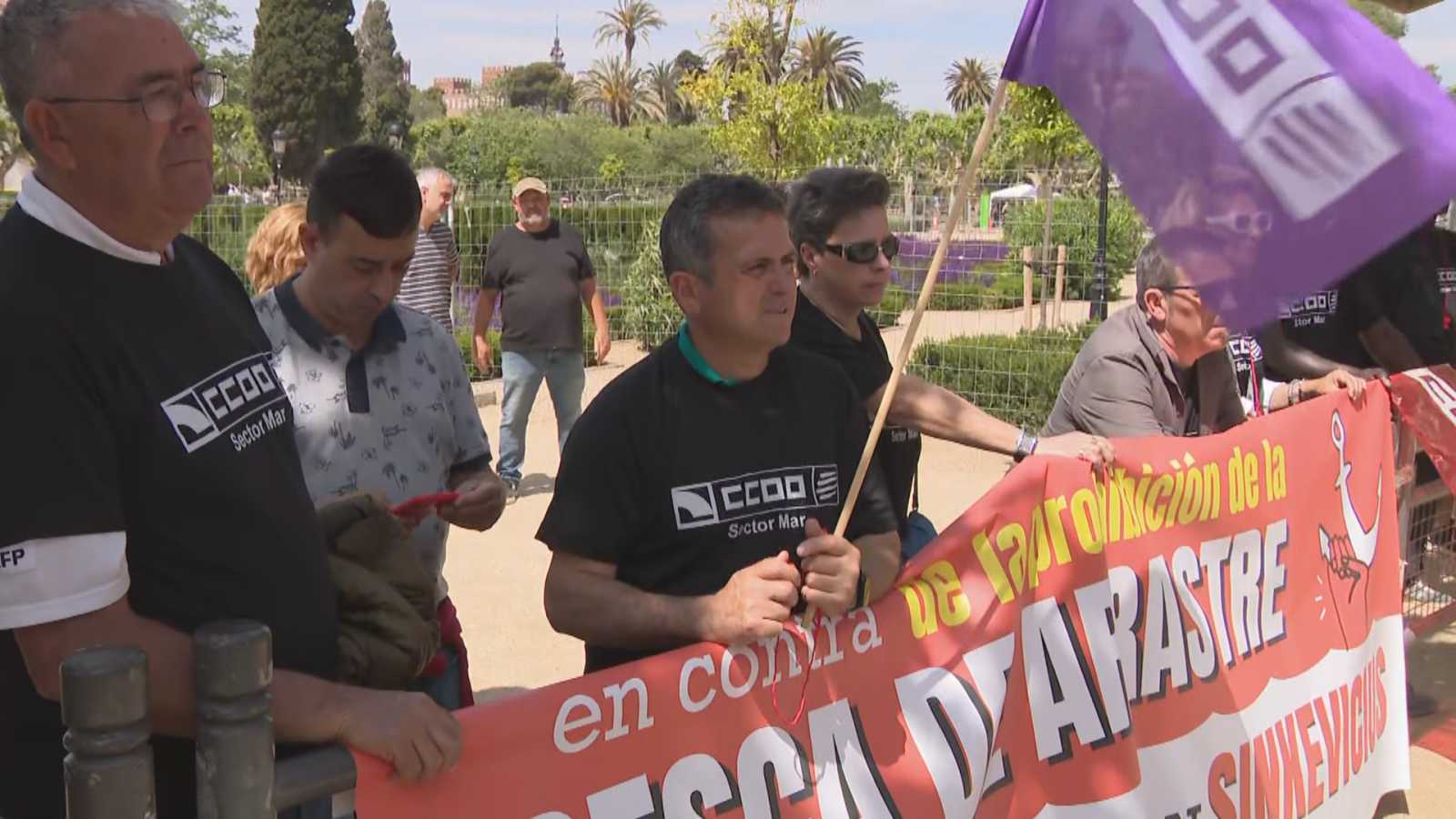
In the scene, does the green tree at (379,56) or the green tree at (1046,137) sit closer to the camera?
the green tree at (1046,137)

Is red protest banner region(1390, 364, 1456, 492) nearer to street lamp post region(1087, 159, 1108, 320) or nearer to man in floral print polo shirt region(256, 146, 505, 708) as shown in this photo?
man in floral print polo shirt region(256, 146, 505, 708)

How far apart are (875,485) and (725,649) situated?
2.05 feet

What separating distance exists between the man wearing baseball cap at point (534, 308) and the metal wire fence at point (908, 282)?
3022 millimetres

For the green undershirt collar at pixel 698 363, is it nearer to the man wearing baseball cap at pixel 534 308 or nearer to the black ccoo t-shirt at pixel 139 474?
the black ccoo t-shirt at pixel 139 474

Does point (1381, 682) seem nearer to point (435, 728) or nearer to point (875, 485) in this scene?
point (875, 485)

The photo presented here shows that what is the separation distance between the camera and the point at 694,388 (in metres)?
2.40

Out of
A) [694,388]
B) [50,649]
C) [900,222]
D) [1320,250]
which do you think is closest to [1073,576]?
[1320,250]

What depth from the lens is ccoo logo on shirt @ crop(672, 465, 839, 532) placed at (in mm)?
2303

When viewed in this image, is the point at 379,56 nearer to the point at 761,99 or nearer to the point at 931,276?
the point at 761,99

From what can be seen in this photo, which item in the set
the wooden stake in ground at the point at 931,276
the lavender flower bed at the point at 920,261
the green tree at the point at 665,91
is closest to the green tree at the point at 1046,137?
the lavender flower bed at the point at 920,261

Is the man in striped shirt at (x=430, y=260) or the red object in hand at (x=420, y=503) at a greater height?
the man in striped shirt at (x=430, y=260)

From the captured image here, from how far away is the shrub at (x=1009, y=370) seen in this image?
9.73 meters

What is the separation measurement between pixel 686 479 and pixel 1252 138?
1334 millimetres

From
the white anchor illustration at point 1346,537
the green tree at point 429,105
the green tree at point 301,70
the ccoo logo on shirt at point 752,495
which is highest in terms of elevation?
the green tree at point 429,105
